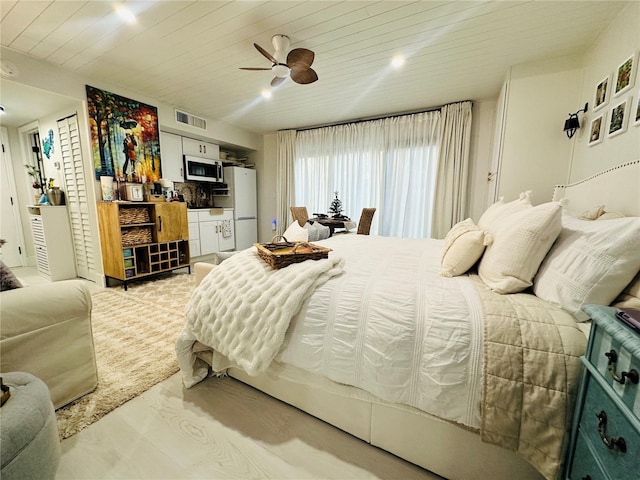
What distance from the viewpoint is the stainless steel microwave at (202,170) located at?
171 inches

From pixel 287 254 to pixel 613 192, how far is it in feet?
6.14

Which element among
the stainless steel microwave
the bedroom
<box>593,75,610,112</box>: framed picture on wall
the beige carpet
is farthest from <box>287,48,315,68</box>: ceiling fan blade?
the stainless steel microwave

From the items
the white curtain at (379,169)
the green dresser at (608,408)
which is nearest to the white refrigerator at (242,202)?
the white curtain at (379,169)

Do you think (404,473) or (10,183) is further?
(10,183)

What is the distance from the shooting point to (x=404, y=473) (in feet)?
3.55

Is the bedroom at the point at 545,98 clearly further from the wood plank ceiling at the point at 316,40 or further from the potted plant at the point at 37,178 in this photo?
the potted plant at the point at 37,178

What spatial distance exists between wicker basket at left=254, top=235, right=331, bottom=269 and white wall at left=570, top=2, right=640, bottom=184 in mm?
2046

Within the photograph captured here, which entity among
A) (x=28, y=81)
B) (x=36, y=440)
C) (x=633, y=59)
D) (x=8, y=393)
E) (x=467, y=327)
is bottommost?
(x=36, y=440)

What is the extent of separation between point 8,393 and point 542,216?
7.11 feet

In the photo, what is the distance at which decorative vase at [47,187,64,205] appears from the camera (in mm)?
3400

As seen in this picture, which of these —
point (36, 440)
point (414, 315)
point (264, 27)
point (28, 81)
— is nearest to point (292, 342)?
point (414, 315)

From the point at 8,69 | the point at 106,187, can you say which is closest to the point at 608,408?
the point at 106,187

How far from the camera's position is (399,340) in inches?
38.4

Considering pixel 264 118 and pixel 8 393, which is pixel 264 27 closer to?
pixel 264 118
